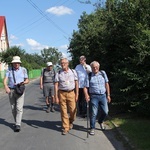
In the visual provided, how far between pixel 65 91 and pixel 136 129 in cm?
199

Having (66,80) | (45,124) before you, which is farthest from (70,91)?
(45,124)

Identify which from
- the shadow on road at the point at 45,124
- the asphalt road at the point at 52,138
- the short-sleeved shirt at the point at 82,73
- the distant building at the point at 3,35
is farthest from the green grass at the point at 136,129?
the distant building at the point at 3,35

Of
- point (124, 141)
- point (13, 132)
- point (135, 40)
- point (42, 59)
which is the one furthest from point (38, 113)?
point (42, 59)

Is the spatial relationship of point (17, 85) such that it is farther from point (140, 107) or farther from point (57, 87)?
point (140, 107)

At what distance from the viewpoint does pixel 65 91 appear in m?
8.72

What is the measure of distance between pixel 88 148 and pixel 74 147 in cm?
30

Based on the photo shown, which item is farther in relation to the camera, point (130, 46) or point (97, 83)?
point (130, 46)

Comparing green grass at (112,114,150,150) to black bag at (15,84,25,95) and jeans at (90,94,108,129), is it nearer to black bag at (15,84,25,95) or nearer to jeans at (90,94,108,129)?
jeans at (90,94,108,129)

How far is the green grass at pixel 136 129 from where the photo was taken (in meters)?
7.33

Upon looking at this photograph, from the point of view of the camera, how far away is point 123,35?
11367 mm

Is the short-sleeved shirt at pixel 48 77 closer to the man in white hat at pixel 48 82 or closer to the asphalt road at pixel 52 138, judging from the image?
the man in white hat at pixel 48 82

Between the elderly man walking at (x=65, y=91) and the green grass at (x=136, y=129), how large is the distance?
1409 millimetres

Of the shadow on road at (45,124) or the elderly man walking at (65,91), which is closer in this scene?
the elderly man walking at (65,91)

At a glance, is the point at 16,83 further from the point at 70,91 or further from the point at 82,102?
the point at 82,102
